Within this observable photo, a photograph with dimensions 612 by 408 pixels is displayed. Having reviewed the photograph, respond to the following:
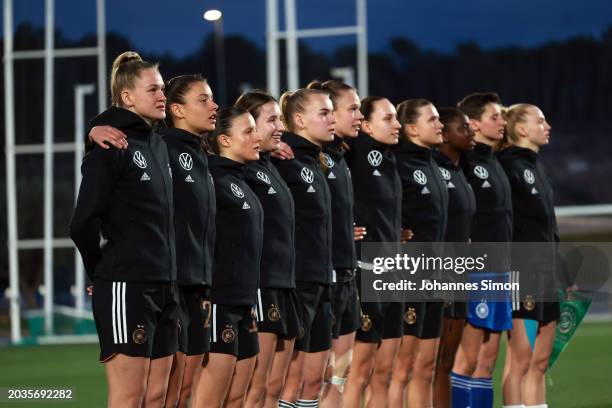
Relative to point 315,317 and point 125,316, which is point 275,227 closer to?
point 315,317

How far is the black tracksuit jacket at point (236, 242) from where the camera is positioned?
15.9 feet

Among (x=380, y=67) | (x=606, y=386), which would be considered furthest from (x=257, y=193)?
(x=380, y=67)

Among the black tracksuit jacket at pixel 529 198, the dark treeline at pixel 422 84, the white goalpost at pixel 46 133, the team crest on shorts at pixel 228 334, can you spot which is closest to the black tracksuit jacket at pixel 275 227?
the team crest on shorts at pixel 228 334

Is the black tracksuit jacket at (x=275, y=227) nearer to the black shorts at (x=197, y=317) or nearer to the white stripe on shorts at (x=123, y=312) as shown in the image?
the black shorts at (x=197, y=317)

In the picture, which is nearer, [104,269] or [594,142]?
[104,269]

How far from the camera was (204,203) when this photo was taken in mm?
4676

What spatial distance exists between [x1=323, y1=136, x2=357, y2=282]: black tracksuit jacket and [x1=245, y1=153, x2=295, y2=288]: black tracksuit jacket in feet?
1.55

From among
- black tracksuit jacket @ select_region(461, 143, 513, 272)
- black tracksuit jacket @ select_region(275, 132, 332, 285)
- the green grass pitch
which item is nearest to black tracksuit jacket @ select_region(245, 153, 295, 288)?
black tracksuit jacket @ select_region(275, 132, 332, 285)

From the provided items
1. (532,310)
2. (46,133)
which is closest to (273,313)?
(532,310)

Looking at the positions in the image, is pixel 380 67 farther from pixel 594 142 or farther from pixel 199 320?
pixel 199 320

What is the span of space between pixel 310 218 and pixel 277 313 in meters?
0.53

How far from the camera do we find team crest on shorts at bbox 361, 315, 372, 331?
5.97 meters

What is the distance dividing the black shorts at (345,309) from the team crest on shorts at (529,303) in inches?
47.1

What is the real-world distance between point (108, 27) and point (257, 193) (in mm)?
12852
